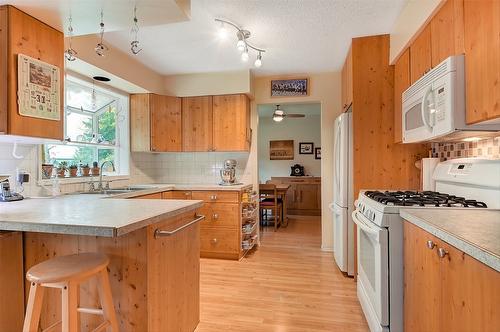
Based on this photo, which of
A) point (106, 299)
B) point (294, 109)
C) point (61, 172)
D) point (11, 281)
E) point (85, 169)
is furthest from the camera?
point (294, 109)

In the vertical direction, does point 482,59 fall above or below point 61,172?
above

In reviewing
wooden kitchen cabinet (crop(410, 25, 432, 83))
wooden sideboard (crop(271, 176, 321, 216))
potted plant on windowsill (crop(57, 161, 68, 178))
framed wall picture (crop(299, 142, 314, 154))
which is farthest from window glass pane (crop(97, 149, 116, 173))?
framed wall picture (crop(299, 142, 314, 154))

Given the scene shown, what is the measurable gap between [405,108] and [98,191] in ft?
9.70

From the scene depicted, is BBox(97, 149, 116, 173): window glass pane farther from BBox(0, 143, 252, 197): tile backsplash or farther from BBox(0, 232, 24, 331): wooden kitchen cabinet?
BBox(0, 232, 24, 331): wooden kitchen cabinet

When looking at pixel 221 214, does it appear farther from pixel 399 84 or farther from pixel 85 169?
pixel 399 84

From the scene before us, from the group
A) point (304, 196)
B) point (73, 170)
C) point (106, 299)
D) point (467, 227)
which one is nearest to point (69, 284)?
point (106, 299)

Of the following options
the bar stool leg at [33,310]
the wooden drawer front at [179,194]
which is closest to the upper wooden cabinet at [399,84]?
the wooden drawer front at [179,194]

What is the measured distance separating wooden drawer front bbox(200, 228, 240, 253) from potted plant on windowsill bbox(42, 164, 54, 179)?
69.3 inches

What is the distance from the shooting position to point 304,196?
20.8 ft

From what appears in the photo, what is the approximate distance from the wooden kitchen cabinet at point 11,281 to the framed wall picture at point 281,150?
585 centimetres

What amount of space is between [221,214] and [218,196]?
0.75 feet

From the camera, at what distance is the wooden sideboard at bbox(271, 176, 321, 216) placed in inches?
246

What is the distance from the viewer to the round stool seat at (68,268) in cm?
115

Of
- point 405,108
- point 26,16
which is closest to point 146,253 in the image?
point 26,16
